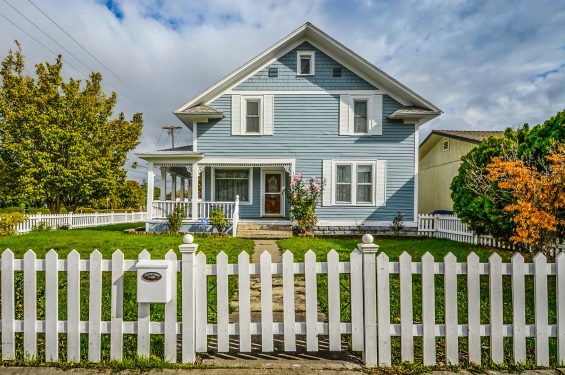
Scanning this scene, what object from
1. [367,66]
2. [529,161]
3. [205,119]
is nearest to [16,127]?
[205,119]

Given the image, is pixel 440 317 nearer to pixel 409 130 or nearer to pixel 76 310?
pixel 76 310

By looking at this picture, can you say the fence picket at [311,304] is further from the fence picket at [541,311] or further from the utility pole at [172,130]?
the utility pole at [172,130]

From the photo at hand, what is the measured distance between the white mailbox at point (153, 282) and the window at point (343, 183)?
11330mm

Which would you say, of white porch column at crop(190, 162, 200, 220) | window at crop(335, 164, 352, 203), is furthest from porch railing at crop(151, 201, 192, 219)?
window at crop(335, 164, 352, 203)

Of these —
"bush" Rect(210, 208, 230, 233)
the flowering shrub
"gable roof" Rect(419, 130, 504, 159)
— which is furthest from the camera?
"gable roof" Rect(419, 130, 504, 159)

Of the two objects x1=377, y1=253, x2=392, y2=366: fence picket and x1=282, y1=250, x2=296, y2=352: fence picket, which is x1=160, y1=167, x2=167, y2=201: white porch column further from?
x1=377, y1=253, x2=392, y2=366: fence picket

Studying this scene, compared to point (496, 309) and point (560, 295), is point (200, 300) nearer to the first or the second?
point (496, 309)

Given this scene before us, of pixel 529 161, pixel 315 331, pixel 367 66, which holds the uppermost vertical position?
pixel 367 66

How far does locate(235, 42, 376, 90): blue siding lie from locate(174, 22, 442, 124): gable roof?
20 cm

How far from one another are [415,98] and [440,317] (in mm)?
11116

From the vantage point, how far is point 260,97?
13.8 m

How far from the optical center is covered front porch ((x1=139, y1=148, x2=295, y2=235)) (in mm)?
12797

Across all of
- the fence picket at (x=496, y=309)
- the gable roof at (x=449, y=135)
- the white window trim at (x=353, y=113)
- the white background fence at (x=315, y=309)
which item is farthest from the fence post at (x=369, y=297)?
the gable roof at (x=449, y=135)

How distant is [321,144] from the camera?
543 inches
